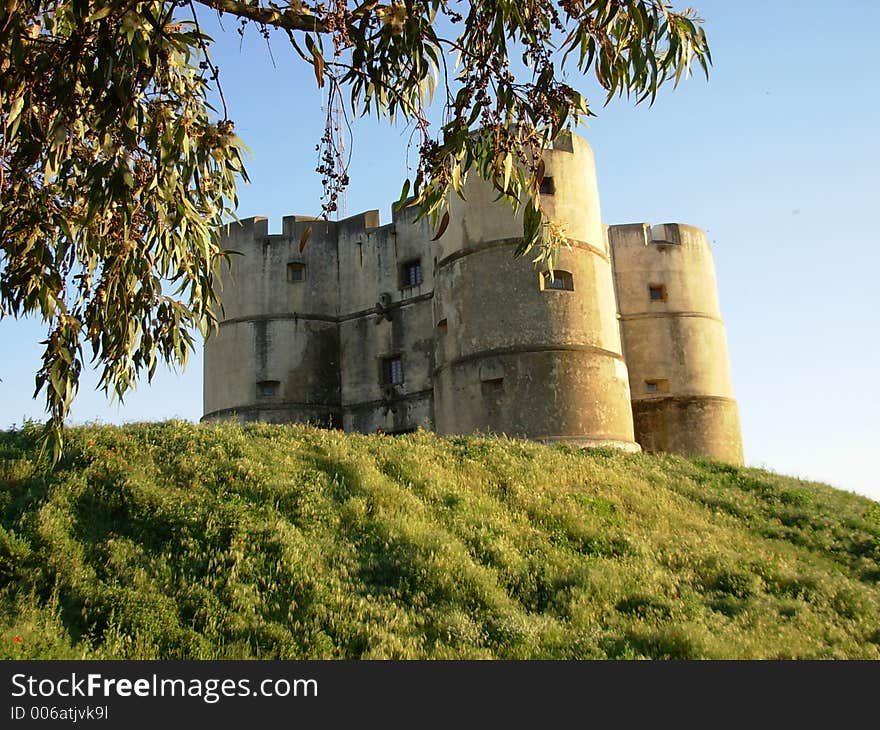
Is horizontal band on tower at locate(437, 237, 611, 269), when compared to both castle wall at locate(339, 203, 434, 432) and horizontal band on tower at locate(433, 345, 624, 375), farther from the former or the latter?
castle wall at locate(339, 203, 434, 432)

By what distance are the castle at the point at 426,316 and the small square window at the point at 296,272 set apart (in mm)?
42

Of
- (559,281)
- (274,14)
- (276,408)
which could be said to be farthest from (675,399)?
(274,14)

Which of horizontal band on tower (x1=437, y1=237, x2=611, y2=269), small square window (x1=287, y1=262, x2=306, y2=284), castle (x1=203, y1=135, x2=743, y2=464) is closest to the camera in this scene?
horizontal band on tower (x1=437, y1=237, x2=611, y2=269)

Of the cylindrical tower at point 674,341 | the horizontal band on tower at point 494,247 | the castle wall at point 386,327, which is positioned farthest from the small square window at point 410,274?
the cylindrical tower at point 674,341

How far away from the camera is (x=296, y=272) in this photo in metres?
29.3

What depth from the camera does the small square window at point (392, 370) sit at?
27219 mm

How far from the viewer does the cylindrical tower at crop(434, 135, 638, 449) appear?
20.0 meters

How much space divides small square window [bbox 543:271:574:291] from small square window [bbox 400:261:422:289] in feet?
23.4

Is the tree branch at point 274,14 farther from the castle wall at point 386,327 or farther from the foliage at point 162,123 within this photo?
the castle wall at point 386,327

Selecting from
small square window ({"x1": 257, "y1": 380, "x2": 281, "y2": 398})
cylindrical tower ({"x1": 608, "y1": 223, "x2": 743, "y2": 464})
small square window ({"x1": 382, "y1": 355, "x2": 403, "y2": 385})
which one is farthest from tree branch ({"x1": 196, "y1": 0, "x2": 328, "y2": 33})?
cylindrical tower ({"x1": 608, "y1": 223, "x2": 743, "y2": 464})

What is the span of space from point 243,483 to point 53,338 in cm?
599

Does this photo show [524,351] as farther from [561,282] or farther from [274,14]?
[274,14]

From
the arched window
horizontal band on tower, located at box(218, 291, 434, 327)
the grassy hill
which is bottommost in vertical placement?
the grassy hill

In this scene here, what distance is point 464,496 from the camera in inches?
538
